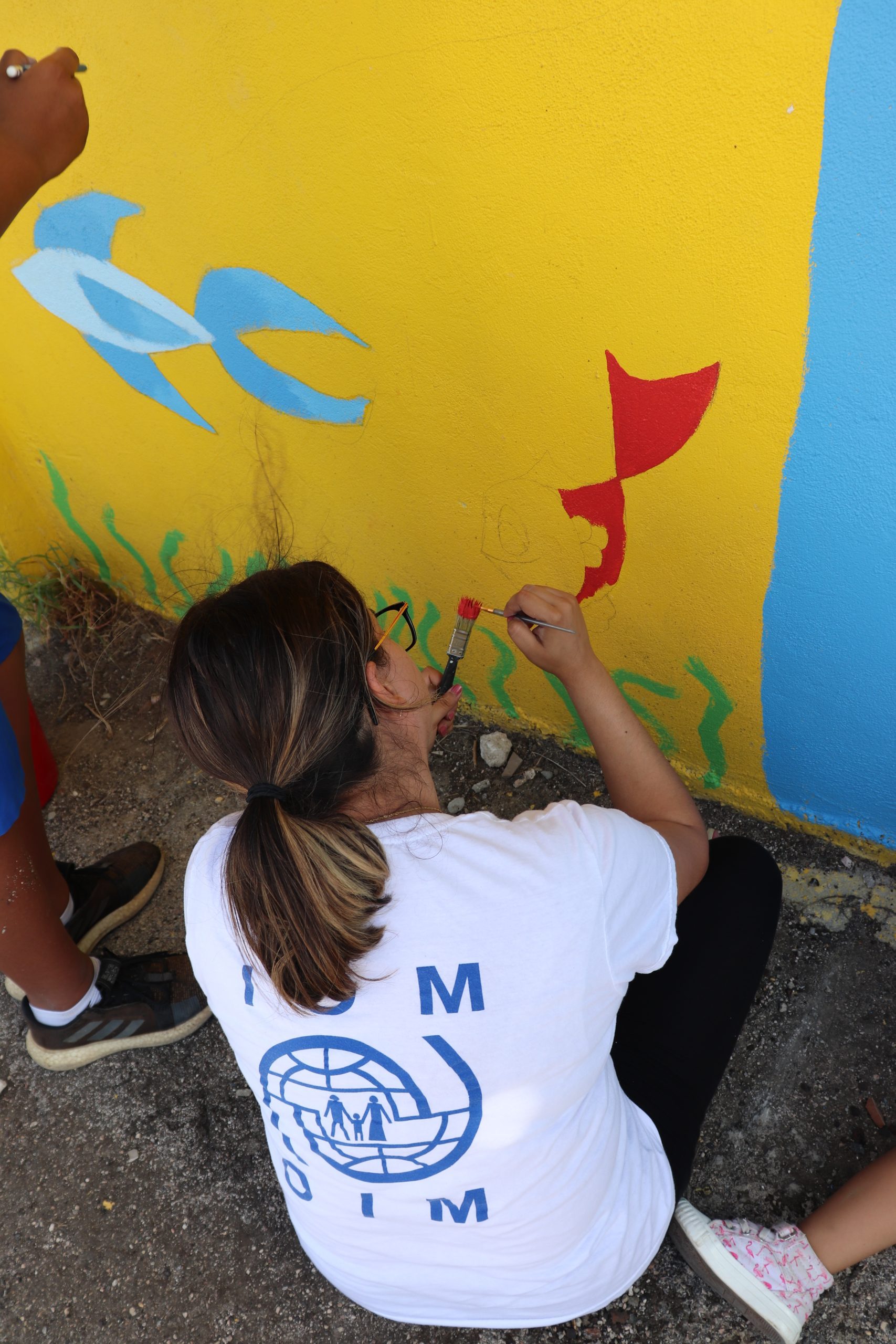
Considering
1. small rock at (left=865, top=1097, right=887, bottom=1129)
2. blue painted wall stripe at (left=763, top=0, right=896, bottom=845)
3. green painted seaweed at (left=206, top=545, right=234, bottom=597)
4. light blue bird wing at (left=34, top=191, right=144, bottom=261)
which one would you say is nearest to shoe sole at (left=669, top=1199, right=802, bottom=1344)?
small rock at (left=865, top=1097, right=887, bottom=1129)

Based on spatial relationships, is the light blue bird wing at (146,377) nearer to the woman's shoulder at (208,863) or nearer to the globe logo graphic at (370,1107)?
the woman's shoulder at (208,863)

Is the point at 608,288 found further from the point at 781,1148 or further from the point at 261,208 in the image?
the point at 781,1148

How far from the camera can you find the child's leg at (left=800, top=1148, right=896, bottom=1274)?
1.16m

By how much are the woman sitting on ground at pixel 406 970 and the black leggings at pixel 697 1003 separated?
3.0 inches

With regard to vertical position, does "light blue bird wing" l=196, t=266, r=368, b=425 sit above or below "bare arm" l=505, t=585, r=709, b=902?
above

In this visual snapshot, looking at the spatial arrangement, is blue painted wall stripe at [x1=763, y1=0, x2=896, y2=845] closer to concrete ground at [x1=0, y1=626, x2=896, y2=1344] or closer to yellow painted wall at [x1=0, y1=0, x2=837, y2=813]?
yellow painted wall at [x1=0, y1=0, x2=837, y2=813]

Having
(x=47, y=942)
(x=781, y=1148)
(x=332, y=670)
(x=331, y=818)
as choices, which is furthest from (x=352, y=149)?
(x=781, y=1148)

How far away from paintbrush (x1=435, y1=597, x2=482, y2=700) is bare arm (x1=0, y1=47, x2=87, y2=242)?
0.70 meters

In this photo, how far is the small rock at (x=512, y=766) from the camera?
6.05 feet

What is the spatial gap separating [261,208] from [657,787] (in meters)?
1.05

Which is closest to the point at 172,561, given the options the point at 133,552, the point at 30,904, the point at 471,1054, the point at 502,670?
the point at 133,552

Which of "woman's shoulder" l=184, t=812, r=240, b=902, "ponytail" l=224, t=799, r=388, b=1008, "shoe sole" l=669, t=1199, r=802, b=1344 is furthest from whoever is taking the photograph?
"shoe sole" l=669, t=1199, r=802, b=1344

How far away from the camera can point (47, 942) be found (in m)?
1.43

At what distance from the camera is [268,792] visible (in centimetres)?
90
